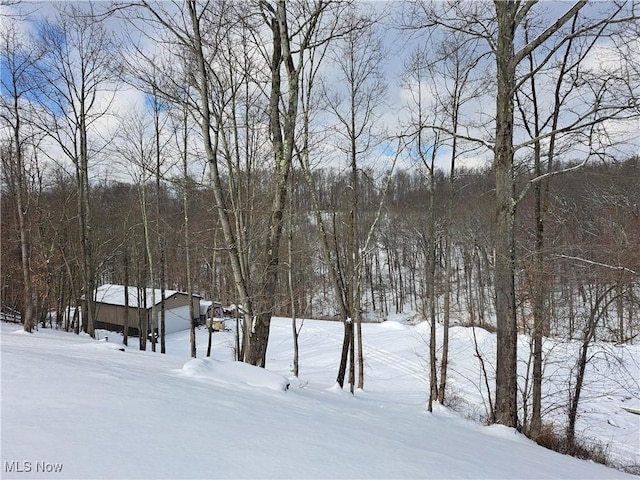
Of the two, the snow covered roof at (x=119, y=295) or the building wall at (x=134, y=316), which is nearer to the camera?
the snow covered roof at (x=119, y=295)

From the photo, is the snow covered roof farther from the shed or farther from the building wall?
the building wall

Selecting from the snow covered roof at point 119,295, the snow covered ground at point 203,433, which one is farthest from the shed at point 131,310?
the snow covered ground at point 203,433

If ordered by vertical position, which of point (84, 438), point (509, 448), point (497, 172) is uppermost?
point (497, 172)

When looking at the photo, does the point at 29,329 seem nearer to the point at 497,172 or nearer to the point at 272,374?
the point at 272,374

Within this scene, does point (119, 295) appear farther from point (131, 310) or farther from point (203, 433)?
point (203, 433)

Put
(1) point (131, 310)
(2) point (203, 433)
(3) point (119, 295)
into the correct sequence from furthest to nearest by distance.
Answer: (3) point (119, 295), (1) point (131, 310), (2) point (203, 433)

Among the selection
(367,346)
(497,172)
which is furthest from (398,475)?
(367,346)

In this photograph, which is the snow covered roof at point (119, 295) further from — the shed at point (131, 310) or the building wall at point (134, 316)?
the building wall at point (134, 316)

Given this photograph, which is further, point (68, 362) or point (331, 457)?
point (68, 362)

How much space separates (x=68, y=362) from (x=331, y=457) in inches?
102

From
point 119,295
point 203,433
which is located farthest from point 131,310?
point 203,433

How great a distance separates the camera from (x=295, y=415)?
281 centimetres

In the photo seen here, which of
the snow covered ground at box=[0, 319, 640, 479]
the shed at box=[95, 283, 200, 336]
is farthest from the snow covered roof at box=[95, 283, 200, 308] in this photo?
the snow covered ground at box=[0, 319, 640, 479]

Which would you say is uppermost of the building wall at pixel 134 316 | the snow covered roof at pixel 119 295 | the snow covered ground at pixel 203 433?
the snow covered ground at pixel 203 433
